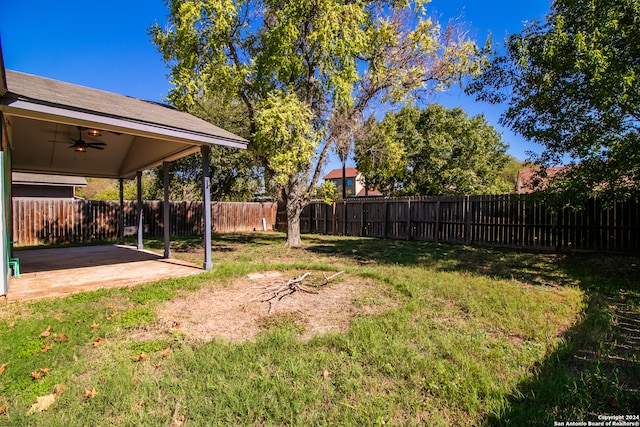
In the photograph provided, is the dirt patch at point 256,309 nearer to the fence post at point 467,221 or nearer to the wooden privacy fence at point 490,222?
Result: the wooden privacy fence at point 490,222

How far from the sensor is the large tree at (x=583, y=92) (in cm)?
454

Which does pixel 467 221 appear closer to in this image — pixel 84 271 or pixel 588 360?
pixel 588 360

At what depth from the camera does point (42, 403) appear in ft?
7.17

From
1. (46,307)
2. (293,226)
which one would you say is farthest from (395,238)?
(46,307)

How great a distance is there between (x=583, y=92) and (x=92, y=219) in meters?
15.3

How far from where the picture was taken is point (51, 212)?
11656mm

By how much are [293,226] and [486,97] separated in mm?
6575

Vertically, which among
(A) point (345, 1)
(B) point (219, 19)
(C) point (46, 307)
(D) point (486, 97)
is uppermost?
(A) point (345, 1)

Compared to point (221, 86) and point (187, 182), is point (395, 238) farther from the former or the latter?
point (187, 182)

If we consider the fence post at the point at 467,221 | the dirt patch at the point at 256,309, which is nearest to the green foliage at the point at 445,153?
the fence post at the point at 467,221

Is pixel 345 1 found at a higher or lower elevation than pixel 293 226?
higher

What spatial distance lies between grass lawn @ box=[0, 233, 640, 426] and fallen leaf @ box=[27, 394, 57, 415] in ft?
0.08

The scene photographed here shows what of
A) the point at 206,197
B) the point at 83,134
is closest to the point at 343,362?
the point at 206,197

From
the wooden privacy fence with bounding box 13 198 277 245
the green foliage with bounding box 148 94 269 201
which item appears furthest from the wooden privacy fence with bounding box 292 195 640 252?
the green foliage with bounding box 148 94 269 201
